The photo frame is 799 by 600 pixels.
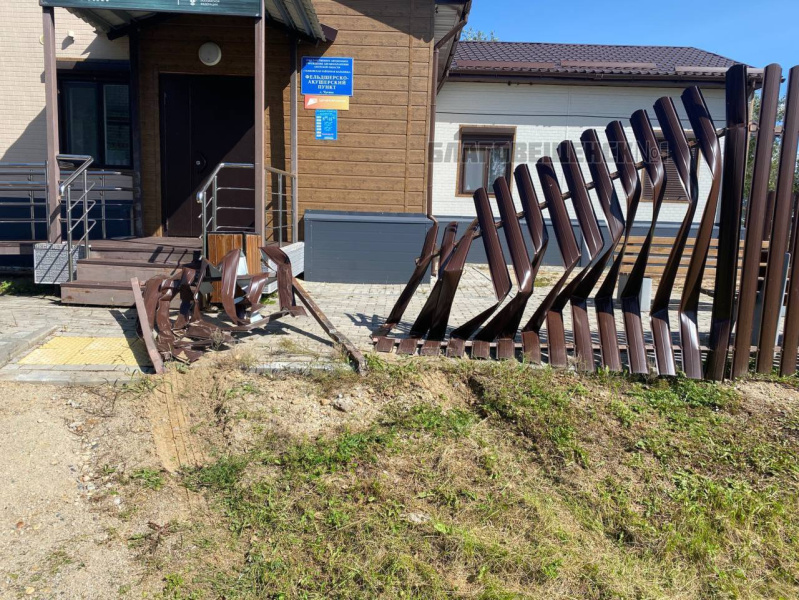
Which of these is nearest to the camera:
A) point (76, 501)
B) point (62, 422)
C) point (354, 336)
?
point (76, 501)

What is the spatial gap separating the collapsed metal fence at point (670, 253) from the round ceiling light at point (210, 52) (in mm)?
5642

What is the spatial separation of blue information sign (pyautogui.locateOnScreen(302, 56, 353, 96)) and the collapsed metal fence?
4549 millimetres

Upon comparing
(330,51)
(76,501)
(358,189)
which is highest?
(330,51)

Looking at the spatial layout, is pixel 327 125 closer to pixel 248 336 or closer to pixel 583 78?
pixel 248 336

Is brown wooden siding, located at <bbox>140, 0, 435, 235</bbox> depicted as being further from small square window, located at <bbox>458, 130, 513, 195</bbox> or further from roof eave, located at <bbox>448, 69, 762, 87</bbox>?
small square window, located at <bbox>458, 130, 513, 195</bbox>

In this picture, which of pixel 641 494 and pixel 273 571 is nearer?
pixel 273 571

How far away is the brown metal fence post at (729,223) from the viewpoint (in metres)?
4.58

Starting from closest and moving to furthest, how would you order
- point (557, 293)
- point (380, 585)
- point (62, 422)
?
point (380, 585) → point (62, 422) → point (557, 293)

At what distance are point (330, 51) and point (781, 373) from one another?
704 centimetres

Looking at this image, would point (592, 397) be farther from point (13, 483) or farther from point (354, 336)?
point (13, 483)

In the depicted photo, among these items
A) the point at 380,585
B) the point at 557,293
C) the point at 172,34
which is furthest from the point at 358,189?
the point at 380,585

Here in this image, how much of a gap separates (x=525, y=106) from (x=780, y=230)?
27.9ft

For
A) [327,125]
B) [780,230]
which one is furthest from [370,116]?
[780,230]

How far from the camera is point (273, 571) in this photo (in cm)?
263
